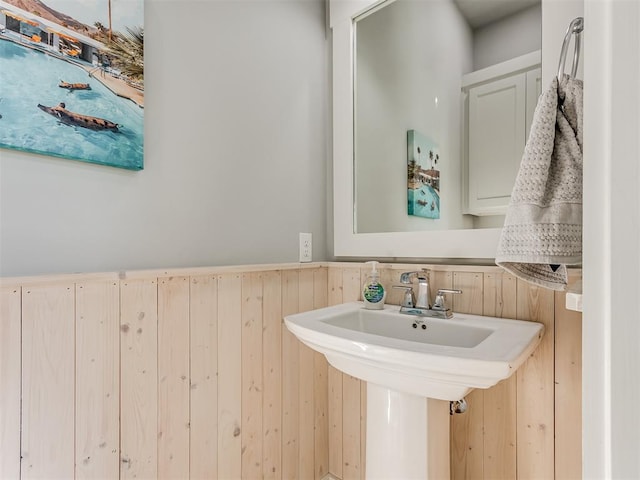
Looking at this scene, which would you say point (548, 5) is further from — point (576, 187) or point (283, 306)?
point (283, 306)

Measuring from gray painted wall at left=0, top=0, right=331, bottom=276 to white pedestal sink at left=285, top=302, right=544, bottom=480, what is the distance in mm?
409

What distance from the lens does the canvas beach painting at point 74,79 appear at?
787 mm

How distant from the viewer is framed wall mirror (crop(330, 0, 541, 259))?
3.84 feet

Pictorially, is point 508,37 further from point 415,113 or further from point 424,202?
point 424,202

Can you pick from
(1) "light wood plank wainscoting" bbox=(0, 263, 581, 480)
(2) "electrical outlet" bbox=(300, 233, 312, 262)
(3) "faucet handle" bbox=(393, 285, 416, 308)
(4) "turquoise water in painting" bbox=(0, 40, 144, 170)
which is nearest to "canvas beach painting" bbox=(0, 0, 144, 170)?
(4) "turquoise water in painting" bbox=(0, 40, 144, 170)

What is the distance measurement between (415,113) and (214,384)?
1.20m

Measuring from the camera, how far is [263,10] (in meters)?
1.33

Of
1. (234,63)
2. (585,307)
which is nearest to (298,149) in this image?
(234,63)

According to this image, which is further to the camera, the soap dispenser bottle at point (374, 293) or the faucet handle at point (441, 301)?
the soap dispenser bottle at point (374, 293)

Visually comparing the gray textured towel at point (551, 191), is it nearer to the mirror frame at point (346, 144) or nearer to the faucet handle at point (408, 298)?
the faucet handle at point (408, 298)

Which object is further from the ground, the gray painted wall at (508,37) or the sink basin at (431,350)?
the gray painted wall at (508,37)

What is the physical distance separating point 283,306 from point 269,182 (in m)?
0.46

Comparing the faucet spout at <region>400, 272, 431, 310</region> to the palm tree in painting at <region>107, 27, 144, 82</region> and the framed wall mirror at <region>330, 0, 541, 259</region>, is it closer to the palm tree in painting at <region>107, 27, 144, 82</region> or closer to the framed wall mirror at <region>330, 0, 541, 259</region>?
the framed wall mirror at <region>330, 0, 541, 259</region>

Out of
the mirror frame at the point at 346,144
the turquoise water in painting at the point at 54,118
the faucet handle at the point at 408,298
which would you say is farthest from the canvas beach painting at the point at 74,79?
the faucet handle at the point at 408,298
